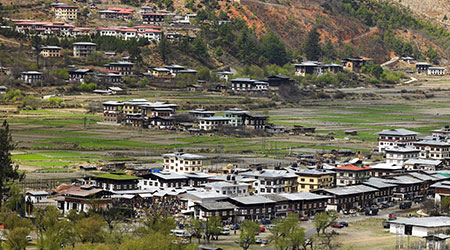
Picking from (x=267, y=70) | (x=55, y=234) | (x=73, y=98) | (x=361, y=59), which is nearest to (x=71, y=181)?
(x=55, y=234)

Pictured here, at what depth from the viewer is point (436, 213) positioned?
199 ft

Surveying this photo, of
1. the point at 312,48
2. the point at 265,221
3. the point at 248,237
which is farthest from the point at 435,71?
the point at 248,237

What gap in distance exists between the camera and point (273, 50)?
162500 mm

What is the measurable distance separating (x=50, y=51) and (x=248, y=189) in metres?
75.4

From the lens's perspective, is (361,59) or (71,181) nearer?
(71,181)

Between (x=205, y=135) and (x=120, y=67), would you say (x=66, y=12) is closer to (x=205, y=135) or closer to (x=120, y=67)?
(x=120, y=67)

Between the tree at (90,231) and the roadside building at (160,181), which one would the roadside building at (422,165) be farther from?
the tree at (90,231)

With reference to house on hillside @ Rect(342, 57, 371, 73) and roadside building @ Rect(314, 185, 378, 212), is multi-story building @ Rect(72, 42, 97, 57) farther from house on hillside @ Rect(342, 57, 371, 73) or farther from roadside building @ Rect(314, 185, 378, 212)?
roadside building @ Rect(314, 185, 378, 212)

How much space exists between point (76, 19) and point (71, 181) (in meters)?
90.5

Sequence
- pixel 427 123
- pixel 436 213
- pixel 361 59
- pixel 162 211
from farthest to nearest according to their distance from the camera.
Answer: pixel 361 59, pixel 427 123, pixel 436 213, pixel 162 211

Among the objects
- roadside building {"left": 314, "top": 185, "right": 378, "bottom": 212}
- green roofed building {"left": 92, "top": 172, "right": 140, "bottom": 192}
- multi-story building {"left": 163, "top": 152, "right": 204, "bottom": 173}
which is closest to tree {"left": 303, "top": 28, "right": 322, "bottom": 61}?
multi-story building {"left": 163, "top": 152, "right": 204, "bottom": 173}

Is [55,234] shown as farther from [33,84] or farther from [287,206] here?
[33,84]

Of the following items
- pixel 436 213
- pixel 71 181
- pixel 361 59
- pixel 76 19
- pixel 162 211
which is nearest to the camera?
pixel 162 211

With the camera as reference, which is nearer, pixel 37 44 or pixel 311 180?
pixel 311 180
